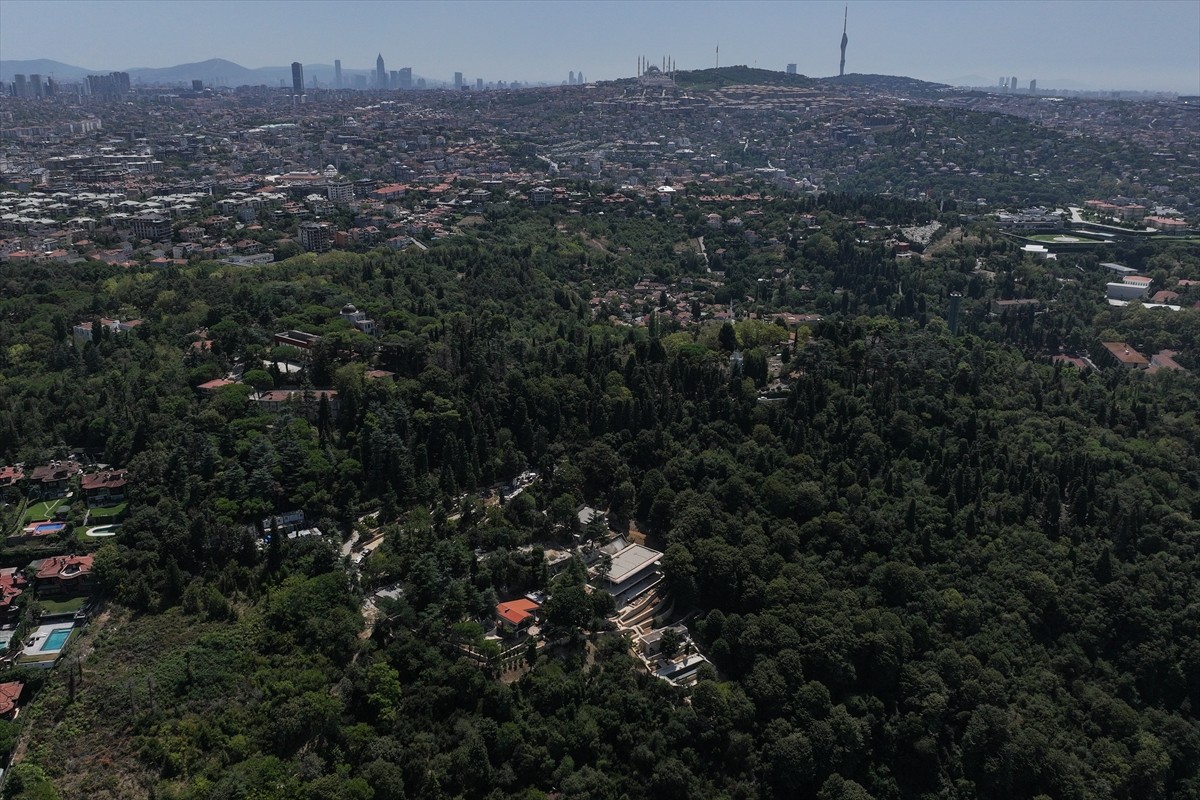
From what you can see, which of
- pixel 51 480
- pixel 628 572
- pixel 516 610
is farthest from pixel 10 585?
pixel 628 572

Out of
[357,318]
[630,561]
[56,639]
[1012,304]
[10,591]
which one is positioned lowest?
[56,639]

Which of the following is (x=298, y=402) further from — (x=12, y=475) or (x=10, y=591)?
(x=10, y=591)

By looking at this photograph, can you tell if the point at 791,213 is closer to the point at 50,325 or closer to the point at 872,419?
the point at 872,419

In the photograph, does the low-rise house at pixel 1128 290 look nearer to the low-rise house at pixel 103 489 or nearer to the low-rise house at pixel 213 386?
the low-rise house at pixel 213 386

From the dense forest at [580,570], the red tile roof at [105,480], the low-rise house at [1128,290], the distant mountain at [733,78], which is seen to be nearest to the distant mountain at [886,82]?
the distant mountain at [733,78]

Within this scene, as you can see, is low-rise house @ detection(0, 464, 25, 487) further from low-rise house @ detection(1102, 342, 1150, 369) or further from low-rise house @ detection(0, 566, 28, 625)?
low-rise house @ detection(1102, 342, 1150, 369)

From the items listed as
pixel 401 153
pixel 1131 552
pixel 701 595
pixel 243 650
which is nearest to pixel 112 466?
pixel 243 650

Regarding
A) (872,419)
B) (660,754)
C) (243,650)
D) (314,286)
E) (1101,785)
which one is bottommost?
(1101,785)
